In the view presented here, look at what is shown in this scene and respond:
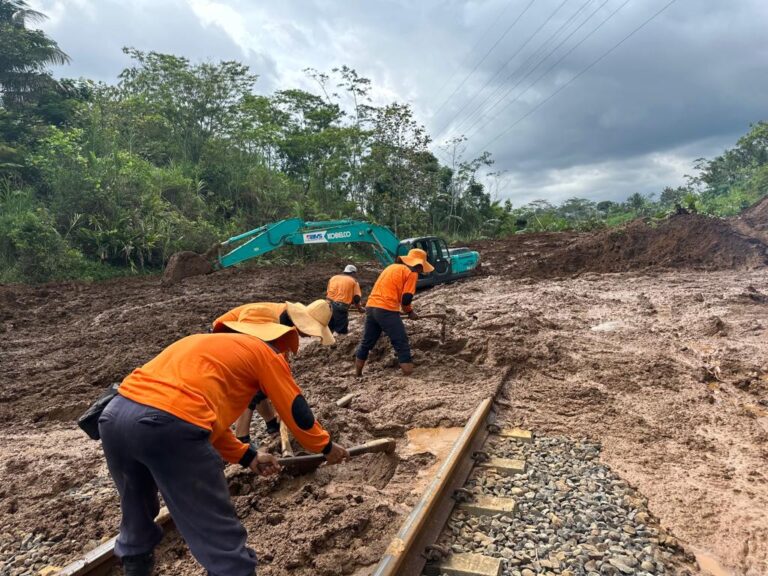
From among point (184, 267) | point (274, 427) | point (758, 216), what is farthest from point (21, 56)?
point (758, 216)

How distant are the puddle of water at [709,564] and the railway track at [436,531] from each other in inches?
44.3

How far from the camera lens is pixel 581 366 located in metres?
6.70

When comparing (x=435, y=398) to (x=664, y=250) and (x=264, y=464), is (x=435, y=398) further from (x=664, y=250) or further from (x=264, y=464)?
(x=664, y=250)

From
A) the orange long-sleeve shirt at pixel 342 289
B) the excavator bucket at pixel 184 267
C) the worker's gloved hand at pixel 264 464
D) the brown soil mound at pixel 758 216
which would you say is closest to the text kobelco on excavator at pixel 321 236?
the excavator bucket at pixel 184 267

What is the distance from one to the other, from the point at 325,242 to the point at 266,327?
9405mm

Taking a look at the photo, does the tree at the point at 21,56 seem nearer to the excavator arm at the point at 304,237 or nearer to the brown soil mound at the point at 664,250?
the excavator arm at the point at 304,237

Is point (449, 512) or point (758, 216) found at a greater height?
point (758, 216)

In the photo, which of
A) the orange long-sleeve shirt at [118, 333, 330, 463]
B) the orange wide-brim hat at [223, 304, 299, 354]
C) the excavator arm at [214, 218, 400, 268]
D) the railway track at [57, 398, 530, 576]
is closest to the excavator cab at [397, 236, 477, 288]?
the excavator arm at [214, 218, 400, 268]

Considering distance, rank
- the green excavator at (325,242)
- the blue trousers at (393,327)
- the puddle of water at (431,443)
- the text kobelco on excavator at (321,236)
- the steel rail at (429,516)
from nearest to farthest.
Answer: the steel rail at (429,516) < the puddle of water at (431,443) < the blue trousers at (393,327) < the green excavator at (325,242) < the text kobelco on excavator at (321,236)

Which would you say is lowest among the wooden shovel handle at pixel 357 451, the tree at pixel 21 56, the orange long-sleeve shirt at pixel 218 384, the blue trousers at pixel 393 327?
the wooden shovel handle at pixel 357 451

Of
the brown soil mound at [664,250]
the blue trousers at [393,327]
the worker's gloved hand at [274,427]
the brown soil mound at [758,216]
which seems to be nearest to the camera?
the worker's gloved hand at [274,427]

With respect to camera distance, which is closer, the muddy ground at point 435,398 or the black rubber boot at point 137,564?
the black rubber boot at point 137,564

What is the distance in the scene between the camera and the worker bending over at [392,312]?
6.95 metres

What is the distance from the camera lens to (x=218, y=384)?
8.74ft
